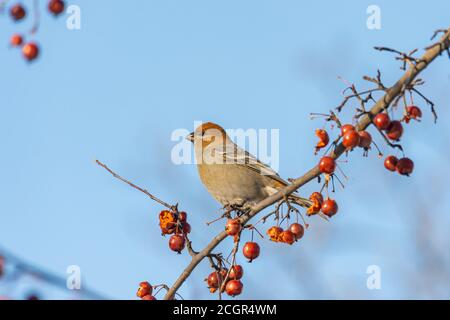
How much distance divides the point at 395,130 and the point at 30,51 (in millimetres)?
1689

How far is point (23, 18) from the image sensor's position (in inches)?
110

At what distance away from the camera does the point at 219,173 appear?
6570 millimetres

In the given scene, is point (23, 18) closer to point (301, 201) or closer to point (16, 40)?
point (16, 40)

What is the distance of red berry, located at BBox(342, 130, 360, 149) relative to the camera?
2898 mm

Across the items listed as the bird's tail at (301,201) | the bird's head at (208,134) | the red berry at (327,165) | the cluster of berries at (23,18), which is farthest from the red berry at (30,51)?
the bird's head at (208,134)

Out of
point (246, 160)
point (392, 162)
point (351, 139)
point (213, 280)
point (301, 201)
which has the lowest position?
point (213, 280)

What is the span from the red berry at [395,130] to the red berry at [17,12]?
1.67 meters

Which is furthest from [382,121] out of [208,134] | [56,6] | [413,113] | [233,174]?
[208,134]

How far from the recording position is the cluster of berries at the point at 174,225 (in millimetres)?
3654

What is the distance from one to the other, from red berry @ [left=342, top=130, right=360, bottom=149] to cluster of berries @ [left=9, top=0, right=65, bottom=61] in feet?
4.52
